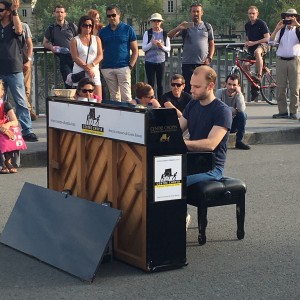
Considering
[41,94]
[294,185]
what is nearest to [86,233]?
[294,185]

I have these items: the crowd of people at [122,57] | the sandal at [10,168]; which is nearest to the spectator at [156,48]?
the crowd of people at [122,57]

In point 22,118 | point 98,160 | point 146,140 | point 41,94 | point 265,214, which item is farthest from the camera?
point 41,94

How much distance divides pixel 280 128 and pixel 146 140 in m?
8.35

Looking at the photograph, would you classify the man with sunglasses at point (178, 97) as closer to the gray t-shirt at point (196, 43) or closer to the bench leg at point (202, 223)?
the gray t-shirt at point (196, 43)

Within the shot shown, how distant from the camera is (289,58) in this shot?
51.8 feet

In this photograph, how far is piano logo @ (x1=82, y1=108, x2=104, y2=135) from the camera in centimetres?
717

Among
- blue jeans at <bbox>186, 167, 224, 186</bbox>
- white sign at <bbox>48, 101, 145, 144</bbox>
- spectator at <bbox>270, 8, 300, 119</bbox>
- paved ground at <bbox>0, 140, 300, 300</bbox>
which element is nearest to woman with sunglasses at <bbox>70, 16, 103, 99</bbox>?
spectator at <bbox>270, 8, 300, 119</bbox>

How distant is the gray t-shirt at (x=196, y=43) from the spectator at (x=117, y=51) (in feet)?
4.28

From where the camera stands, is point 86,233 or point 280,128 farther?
point 280,128

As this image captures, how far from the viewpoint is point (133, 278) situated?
6699 millimetres

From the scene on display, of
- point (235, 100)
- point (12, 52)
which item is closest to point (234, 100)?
point (235, 100)

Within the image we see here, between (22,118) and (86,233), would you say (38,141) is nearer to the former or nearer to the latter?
(22,118)

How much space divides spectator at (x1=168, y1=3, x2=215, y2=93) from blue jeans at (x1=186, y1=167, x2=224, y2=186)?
24.9 feet

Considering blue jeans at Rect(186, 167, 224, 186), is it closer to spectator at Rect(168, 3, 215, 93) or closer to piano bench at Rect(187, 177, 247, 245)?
piano bench at Rect(187, 177, 247, 245)
